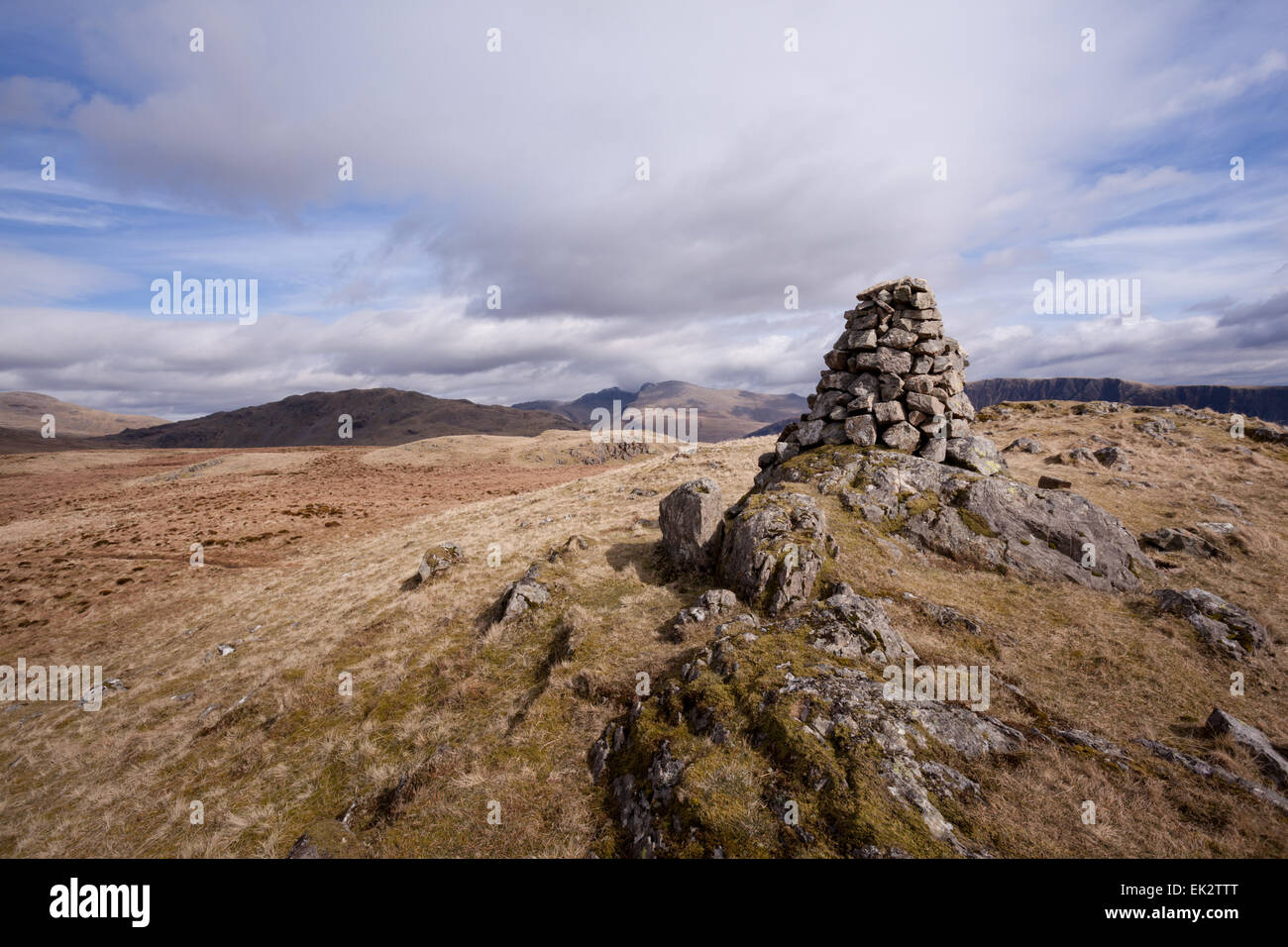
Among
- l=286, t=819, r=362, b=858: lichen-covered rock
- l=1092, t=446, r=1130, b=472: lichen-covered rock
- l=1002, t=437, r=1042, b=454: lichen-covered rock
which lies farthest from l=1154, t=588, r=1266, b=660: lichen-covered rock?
l=1002, t=437, r=1042, b=454: lichen-covered rock

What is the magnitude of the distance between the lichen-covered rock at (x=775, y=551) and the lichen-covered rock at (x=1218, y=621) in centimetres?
987

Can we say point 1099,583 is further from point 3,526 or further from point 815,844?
point 3,526

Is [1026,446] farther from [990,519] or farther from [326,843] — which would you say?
[326,843]

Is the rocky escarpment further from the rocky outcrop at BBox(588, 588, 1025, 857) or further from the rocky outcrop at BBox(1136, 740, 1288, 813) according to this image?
the rocky outcrop at BBox(1136, 740, 1288, 813)

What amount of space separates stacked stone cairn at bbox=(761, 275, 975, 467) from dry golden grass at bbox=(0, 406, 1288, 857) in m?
7.13

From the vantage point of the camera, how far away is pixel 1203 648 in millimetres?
12922

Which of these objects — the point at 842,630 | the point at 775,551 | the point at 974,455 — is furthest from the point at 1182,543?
the point at 842,630

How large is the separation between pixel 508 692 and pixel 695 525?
350 inches

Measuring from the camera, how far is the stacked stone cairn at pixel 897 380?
74.0 feet

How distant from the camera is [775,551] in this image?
1555 cm

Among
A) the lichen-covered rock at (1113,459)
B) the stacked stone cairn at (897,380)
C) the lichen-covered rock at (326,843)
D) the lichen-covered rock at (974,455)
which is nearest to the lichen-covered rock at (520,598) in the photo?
the lichen-covered rock at (326,843)

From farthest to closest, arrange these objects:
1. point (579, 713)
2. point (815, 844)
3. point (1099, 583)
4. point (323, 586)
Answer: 1. point (323, 586)
2. point (1099, 583)
3. point (579, 713)
4. point (815, 844)
